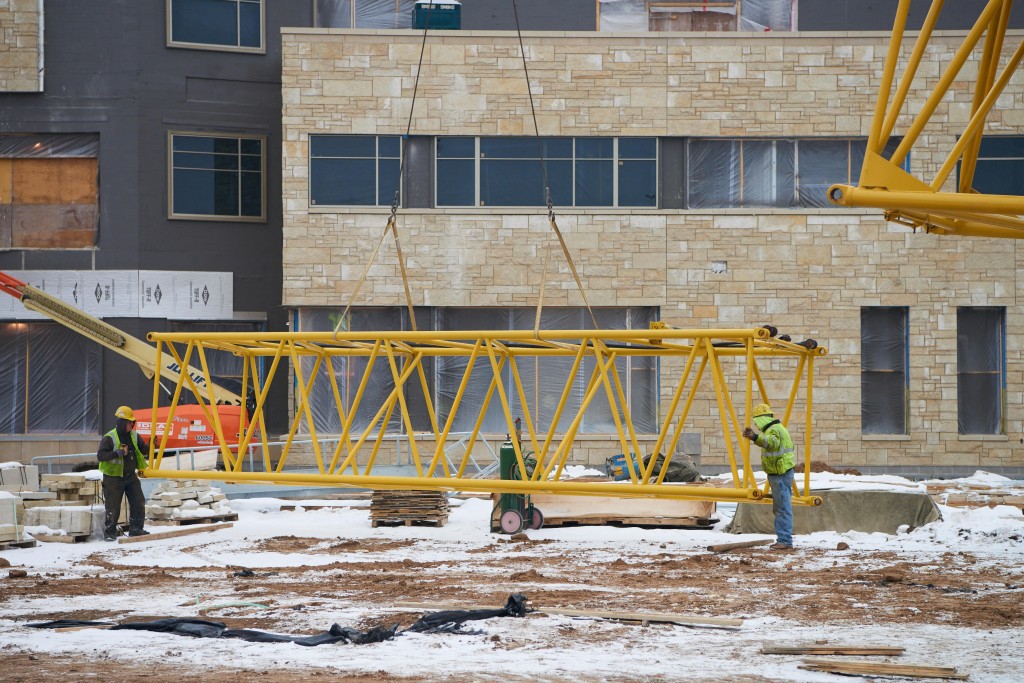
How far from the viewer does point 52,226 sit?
3172cm

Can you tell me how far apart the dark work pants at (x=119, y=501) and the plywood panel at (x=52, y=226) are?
13.6 metres

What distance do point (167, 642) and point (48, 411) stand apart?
21.4 meters

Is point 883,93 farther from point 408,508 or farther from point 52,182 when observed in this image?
point 52,182

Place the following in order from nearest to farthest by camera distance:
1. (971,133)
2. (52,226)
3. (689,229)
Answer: (971,133) < (689,229) < (52,226)

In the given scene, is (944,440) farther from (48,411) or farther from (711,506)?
(48,411)

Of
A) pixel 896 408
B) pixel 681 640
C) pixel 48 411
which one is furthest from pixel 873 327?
pixel 48 411

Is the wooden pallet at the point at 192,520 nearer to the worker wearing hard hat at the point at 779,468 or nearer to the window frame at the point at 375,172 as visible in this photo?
the worker wearing hard hat at the point at 779,468

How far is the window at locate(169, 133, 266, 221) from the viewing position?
32062 mm

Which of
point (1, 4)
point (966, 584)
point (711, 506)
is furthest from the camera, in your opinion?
point (1, 4)

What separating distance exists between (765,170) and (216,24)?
15.4m

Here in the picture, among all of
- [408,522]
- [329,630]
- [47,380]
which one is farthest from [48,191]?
[329,630]

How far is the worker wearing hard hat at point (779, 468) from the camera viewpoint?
698 inches

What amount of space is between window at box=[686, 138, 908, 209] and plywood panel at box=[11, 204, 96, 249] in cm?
1606

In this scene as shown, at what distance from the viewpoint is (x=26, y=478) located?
2245cm
